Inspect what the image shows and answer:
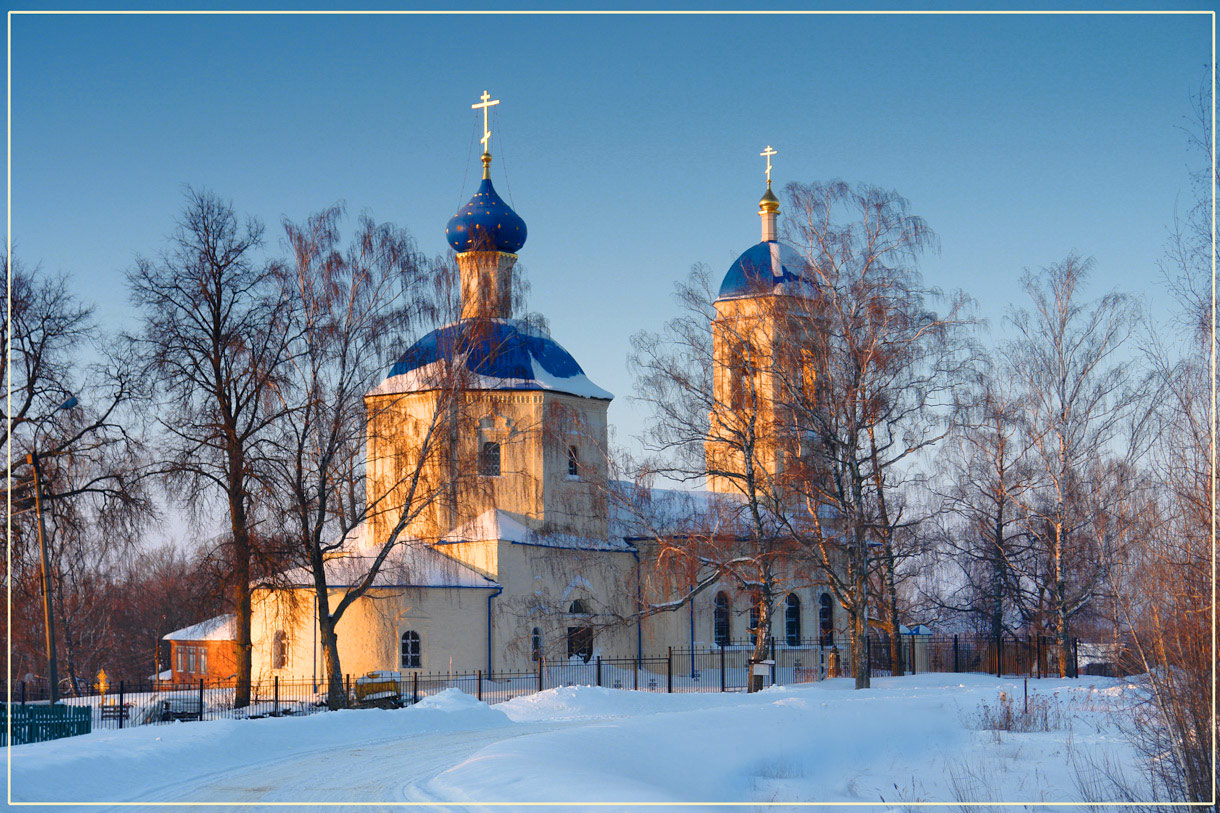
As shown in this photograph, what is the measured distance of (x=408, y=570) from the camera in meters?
27.9

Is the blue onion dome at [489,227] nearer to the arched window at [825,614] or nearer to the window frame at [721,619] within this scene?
the window frame at [721,619]

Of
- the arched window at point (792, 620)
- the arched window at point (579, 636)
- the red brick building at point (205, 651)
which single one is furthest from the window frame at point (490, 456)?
the arched window at point (792, 620)

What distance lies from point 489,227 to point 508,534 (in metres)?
7.78

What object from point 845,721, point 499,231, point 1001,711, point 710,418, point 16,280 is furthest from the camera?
point 499,231

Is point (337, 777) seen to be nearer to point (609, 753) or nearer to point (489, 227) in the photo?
point (609, 753)

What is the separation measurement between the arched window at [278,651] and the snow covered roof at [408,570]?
1.42 metres

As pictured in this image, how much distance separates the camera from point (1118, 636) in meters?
14.9

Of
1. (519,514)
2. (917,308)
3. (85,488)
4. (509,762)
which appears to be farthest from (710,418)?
(509,762)

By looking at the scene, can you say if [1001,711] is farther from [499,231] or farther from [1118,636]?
[499,231]

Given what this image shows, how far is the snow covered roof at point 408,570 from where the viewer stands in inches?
1136

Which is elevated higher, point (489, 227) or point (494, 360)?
point (489, 227)

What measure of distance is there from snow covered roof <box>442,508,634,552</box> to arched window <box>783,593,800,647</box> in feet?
21.5

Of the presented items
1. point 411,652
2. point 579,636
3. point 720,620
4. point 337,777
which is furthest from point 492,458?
point 337,777

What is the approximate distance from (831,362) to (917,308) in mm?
2011
